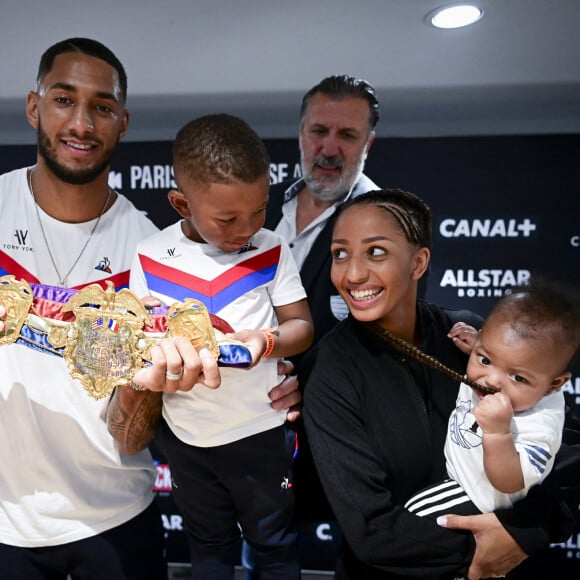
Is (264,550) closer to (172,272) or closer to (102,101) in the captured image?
(172,272)

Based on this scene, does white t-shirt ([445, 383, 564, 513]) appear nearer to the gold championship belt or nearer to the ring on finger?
the gold championship belt

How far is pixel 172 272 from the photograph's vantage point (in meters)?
1.34

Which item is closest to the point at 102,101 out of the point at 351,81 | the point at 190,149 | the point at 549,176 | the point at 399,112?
the point at 190,149

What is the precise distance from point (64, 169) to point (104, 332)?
1.85 ft

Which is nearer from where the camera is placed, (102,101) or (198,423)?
(198,423)

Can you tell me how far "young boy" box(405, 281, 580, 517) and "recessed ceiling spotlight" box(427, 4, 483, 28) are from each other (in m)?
1.18

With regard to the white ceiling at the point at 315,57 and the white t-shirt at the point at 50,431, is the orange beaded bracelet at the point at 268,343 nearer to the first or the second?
the white t-shirt at the point at 50,431

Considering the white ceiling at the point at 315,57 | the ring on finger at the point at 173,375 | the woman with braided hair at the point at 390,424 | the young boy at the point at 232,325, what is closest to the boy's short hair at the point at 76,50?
the young boy at the point at 232,325

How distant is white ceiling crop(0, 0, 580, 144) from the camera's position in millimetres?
1891

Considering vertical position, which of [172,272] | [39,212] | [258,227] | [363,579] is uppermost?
[39,212]

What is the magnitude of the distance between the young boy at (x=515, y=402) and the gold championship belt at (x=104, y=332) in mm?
563

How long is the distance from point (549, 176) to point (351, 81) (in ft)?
4.46

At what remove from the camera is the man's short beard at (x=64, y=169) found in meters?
1.45

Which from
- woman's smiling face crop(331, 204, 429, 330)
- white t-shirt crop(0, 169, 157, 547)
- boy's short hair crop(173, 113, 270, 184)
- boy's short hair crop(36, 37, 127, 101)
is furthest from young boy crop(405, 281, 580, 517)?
boy's short hair crop(36, 37, 127, 101)
